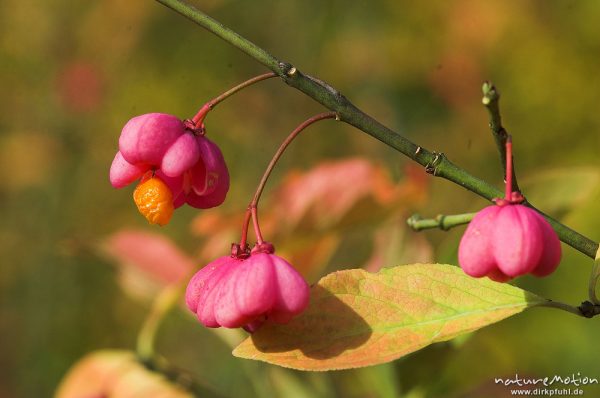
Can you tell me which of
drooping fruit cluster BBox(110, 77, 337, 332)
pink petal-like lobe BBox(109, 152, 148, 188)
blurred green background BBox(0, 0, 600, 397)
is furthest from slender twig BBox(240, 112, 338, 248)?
blurred green background BBox(0, 0, 600, 397)

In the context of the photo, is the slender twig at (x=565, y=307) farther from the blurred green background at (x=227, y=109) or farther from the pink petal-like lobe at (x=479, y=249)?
the blurred green background at (x=227, y=109)

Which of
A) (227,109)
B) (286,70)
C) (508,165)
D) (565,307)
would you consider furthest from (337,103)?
(227,109)

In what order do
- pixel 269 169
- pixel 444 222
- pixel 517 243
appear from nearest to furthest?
pixel 517 243, pixel 269 169, pixel 444 222

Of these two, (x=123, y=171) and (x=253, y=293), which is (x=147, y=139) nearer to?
(x=123, y=171)

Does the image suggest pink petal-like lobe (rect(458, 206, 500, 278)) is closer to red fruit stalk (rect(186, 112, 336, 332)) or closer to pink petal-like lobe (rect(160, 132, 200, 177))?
red fruit stalk (rect(186, 112, 336, 332))

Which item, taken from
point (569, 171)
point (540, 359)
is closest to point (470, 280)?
point (569, 171)
